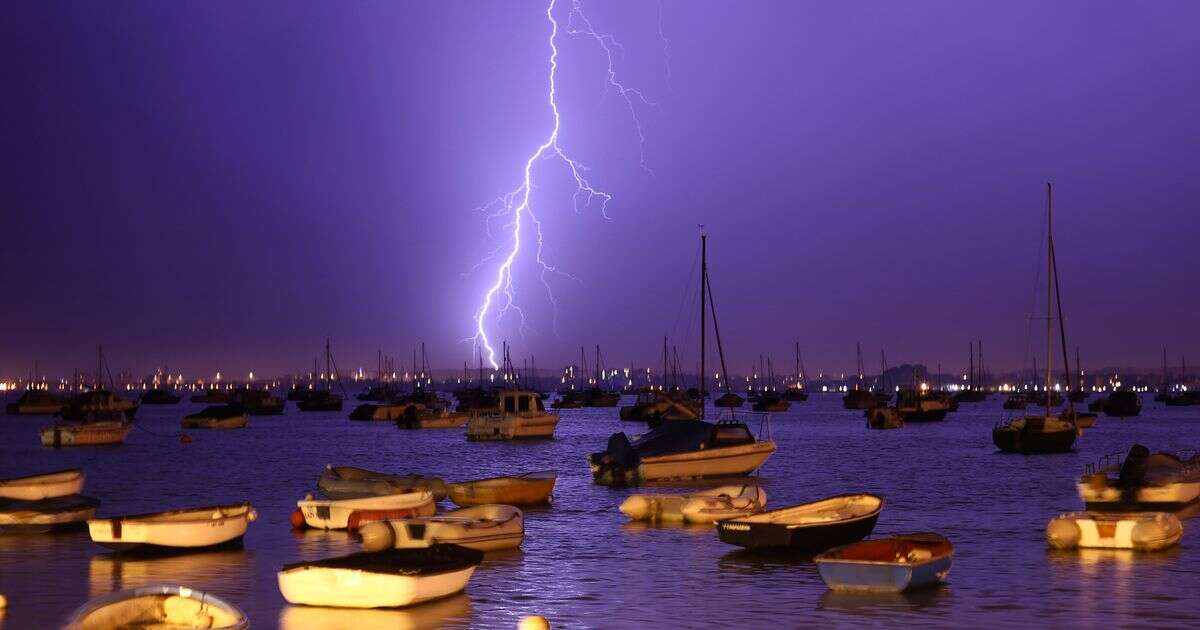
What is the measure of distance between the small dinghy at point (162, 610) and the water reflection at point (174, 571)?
7612mm

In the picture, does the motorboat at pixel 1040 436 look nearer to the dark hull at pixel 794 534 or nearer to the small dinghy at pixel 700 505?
the small dinghy at pixel 700 505

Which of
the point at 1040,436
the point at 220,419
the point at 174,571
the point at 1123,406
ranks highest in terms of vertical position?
the point at 220,419

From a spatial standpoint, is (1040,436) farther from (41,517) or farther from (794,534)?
(41,517)

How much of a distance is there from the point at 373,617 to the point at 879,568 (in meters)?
7.94

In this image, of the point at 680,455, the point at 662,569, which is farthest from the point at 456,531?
the point at 680,455

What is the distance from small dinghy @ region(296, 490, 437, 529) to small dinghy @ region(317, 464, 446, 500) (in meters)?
3.15

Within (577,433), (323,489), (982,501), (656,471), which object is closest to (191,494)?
(323,489)

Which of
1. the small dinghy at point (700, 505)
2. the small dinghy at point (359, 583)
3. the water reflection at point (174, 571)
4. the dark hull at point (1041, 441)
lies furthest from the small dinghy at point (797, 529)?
the dark hull at point (1041, 441)

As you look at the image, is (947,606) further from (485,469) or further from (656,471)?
(485,469)

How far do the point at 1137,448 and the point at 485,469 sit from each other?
3079 cm

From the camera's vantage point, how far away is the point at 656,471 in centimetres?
4500

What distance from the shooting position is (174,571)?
24.1 meters

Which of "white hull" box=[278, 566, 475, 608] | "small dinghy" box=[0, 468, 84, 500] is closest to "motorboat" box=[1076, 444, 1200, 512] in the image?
"white hull" box=[278, 566, 475, 608]

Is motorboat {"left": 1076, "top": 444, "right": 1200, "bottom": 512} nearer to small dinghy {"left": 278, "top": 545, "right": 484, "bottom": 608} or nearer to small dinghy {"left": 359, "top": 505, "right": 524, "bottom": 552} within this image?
small dinghy {"left": 359, "top": 505, "right": 524, "bottom": 552}
